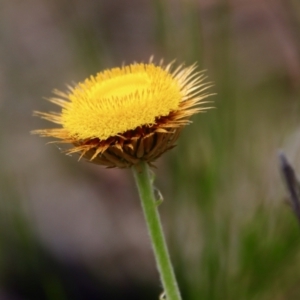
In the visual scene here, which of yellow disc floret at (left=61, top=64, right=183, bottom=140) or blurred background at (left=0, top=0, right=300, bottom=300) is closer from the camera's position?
yellow disc floret at (left=61, top=64, right=183, bottom=140)

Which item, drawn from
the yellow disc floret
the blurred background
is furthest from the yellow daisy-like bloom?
the blurred background

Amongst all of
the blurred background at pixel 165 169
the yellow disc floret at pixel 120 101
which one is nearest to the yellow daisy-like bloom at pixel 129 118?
the yellow disc floret at pixel 120 101

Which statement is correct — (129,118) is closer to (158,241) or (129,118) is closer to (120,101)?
(120,101)

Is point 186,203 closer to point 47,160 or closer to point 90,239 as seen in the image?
point 90,239

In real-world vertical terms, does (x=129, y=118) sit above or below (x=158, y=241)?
above

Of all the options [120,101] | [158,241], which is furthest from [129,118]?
[158,241]

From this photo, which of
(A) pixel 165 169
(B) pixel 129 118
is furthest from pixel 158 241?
(A) pixel 165 169

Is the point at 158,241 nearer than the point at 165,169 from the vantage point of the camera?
Yes

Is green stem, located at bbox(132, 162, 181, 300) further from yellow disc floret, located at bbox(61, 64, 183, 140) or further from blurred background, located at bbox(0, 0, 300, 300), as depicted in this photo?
blurred background, located at bbox(0, 0, 300, 300)
